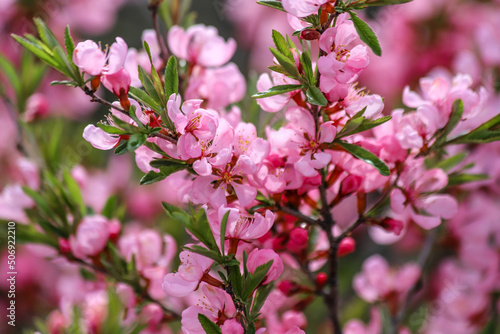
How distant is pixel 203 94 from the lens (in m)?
0.76

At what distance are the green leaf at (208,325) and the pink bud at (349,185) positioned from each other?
0.23 metres

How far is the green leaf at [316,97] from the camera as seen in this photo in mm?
530

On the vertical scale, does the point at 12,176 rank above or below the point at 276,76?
below

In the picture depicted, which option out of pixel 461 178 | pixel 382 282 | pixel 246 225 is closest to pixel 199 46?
pixel 246 225

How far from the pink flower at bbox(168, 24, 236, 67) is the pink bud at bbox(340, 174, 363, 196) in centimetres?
28

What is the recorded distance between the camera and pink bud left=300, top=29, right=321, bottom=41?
0.54 metres

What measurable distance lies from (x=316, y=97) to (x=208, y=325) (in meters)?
0.26

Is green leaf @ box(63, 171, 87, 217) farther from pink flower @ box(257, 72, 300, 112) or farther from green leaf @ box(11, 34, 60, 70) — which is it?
pink flower @ box(257, 72, 300, 112)

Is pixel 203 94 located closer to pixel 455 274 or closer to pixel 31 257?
pixel 455 274

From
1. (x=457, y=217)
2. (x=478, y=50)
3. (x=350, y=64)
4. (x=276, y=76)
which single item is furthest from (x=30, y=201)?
(x=478, y=50)

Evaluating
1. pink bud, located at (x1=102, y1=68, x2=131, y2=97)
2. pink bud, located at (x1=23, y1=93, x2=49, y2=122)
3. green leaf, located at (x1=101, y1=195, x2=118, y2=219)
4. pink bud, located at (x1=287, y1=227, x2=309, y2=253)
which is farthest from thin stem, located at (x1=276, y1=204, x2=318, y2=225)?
pink bud, located at (x1=23, y1=93, x2=49, y2=122)

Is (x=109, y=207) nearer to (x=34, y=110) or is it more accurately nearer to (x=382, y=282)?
Result: (x=34, y=110)

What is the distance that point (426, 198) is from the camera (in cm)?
68

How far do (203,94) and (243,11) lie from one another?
1.43 metres
